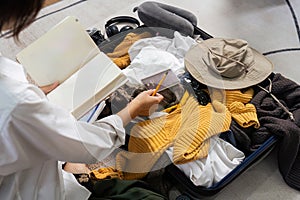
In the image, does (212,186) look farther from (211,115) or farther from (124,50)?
(124,50)

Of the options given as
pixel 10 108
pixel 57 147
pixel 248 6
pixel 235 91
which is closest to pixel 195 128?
pixel 235 91

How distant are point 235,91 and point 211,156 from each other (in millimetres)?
227

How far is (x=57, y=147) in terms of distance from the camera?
75cm

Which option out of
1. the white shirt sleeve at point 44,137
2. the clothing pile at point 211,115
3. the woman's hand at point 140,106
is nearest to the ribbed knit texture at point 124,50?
the clothing pile at point 211,115

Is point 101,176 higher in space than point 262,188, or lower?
higher

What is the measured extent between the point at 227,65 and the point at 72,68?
450mm

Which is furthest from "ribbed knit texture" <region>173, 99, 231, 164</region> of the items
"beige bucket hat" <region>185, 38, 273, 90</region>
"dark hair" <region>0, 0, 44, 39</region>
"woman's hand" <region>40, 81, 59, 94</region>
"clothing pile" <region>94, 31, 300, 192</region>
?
"dark hair" <region>0, 0, 44, 39</region>

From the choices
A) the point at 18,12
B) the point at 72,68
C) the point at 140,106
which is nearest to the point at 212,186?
the point at 140,106

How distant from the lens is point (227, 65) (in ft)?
4.03

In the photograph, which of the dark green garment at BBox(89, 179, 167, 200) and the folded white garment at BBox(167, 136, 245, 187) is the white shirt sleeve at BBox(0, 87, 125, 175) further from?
the folded white garment at BBox(167, 136, 245, 187)

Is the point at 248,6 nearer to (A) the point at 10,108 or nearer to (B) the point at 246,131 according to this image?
(B) the point at 246,131

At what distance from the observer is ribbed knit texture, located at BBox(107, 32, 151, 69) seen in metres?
1.29

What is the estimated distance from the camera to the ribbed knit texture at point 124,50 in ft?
4.24

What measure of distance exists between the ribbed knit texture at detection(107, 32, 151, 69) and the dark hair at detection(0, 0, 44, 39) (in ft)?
2.02
